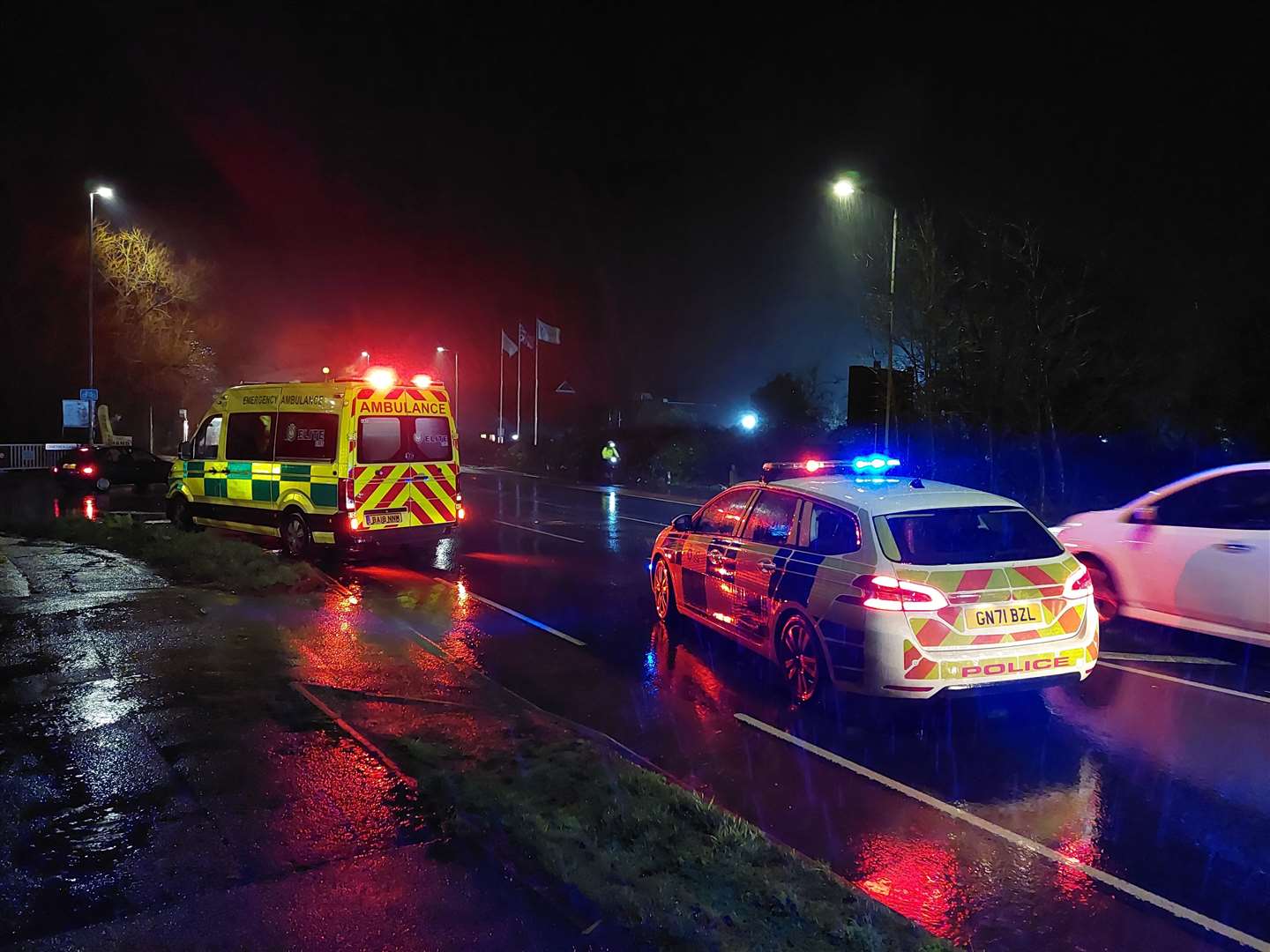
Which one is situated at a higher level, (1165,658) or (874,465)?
(874,465)

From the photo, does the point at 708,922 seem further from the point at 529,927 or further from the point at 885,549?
the point at 885,549

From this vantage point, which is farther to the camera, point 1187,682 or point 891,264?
point 891,264

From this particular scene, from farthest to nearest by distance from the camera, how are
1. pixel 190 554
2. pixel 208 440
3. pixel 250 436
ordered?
pixel 208 440, pixel 250 436, pixel 190 554

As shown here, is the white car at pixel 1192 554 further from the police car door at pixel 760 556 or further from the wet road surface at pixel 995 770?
the police car door at pixel 760 556

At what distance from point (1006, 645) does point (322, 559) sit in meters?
10.1

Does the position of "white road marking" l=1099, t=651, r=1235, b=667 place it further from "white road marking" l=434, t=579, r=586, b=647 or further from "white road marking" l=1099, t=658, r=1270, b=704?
"white road marking" l=434, t=579, r=586, b=647

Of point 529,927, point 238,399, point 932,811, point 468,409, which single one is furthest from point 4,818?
point 468,409

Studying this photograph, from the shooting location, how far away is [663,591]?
9.10 m

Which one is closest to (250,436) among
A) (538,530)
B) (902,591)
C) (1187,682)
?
(538,530)

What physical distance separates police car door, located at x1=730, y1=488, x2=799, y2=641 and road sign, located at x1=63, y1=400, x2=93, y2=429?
1244 inches

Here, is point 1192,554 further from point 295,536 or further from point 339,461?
point 295,536

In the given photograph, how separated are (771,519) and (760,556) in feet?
1.06

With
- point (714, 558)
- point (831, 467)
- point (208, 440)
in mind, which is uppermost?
point (208, 440)

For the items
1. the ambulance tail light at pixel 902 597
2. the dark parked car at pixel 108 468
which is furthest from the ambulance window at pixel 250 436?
the dark parked car at pixel 108 468
